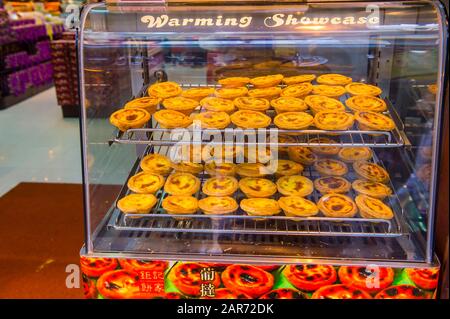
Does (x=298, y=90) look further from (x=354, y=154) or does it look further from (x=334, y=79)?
(x=354, y=154)

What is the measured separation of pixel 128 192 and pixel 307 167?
832 millimetres

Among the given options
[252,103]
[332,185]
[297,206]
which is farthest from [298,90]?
[297,206]

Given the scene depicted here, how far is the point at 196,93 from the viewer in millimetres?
2203

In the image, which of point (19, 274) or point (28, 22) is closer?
point (19, 274)

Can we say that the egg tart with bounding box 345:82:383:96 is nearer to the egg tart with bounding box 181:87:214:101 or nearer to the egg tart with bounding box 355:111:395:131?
the egg tart with bounding box 355:111:395:131

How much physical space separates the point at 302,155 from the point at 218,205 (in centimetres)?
53

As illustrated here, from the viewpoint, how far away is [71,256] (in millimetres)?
3041

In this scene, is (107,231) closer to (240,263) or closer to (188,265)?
(188,265)

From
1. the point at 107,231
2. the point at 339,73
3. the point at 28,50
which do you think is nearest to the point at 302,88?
the point at 339,73

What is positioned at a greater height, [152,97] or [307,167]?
[152,97]

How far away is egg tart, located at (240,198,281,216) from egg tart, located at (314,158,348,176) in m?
0.33

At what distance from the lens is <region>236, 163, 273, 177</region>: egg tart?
2066 millimetres

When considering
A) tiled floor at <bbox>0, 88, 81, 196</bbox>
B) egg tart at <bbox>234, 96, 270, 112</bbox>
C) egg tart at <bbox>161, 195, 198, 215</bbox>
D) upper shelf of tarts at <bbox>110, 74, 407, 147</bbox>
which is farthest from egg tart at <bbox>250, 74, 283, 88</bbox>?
tiled floor at <bbox>0, 88, 81, 196</bbox>

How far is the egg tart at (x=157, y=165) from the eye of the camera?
207 centimetres
